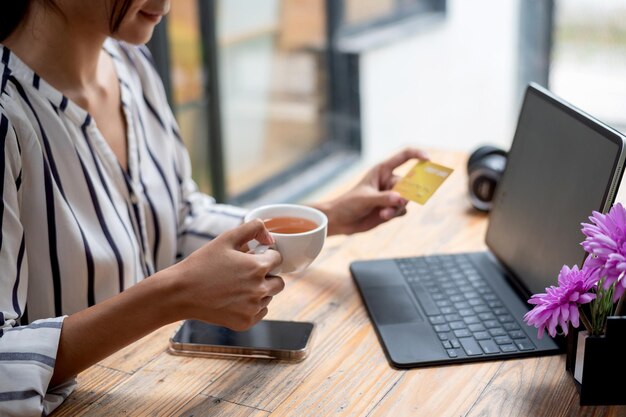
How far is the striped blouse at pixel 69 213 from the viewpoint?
89cm

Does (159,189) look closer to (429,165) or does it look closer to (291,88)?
(429,165)

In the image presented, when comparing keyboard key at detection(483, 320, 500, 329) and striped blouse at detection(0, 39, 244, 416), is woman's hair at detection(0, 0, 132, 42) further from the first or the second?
keyboard key at detection(483, 320, 500, 329)

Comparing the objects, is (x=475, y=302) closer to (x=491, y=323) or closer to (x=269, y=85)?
(x=491, y=323)

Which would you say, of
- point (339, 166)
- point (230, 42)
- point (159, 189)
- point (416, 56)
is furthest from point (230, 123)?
point (159, 189)

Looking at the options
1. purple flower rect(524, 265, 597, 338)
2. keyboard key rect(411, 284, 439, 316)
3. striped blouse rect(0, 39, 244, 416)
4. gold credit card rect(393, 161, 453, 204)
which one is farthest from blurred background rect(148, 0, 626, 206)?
purple flower rect(524, 265, 597, 338)

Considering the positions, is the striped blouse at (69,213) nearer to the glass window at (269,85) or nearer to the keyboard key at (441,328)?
the keyboard key at (441,328)

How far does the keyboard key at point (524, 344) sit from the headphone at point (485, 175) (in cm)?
49

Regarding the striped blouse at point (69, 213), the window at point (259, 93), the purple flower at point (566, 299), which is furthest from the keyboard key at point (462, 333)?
the window at point (259, 93)

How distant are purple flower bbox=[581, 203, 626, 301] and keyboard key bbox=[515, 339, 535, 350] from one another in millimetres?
196

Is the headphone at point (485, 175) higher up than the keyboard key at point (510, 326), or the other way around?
the headphone at point (485, 175)

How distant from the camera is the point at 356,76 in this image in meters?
3.62

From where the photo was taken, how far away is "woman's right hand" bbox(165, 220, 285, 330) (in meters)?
0.88

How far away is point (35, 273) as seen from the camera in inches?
41.1

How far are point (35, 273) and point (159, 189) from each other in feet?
0.95
